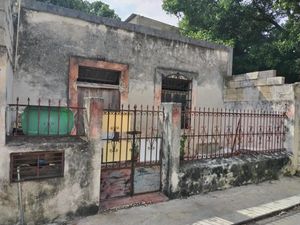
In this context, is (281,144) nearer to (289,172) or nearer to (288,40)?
(289,172)

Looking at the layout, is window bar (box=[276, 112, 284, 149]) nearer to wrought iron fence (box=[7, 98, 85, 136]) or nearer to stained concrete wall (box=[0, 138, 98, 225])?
stained concrete wall (box=[0, 138, 98, 225])

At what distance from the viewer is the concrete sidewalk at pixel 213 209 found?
15.9 feet

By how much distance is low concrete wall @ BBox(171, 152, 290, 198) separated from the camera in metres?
6.13

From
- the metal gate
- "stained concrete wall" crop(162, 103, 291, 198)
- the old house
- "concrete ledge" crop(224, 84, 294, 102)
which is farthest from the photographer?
"concrete ledge" crop(224, 84, 294, 102)

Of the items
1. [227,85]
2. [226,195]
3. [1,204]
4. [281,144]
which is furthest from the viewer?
[227,85]

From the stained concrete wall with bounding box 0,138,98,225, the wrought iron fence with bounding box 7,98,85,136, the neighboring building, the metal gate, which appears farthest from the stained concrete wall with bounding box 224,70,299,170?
the wrought iron fence with bounding box 7,98,85,136

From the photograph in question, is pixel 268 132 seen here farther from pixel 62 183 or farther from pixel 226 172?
pixel 62 183

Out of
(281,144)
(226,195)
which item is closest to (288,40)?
(281,144)

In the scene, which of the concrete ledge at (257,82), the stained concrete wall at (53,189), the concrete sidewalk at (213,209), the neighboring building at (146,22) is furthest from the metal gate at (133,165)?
the neighboring building at (146,22)

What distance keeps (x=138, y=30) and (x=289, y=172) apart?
18.3ft

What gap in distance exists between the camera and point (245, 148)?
793 cm

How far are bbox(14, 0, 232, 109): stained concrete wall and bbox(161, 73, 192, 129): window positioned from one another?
228 mm

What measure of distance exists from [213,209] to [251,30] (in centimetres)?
978

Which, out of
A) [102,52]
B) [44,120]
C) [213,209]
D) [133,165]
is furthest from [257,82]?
[44,120]
